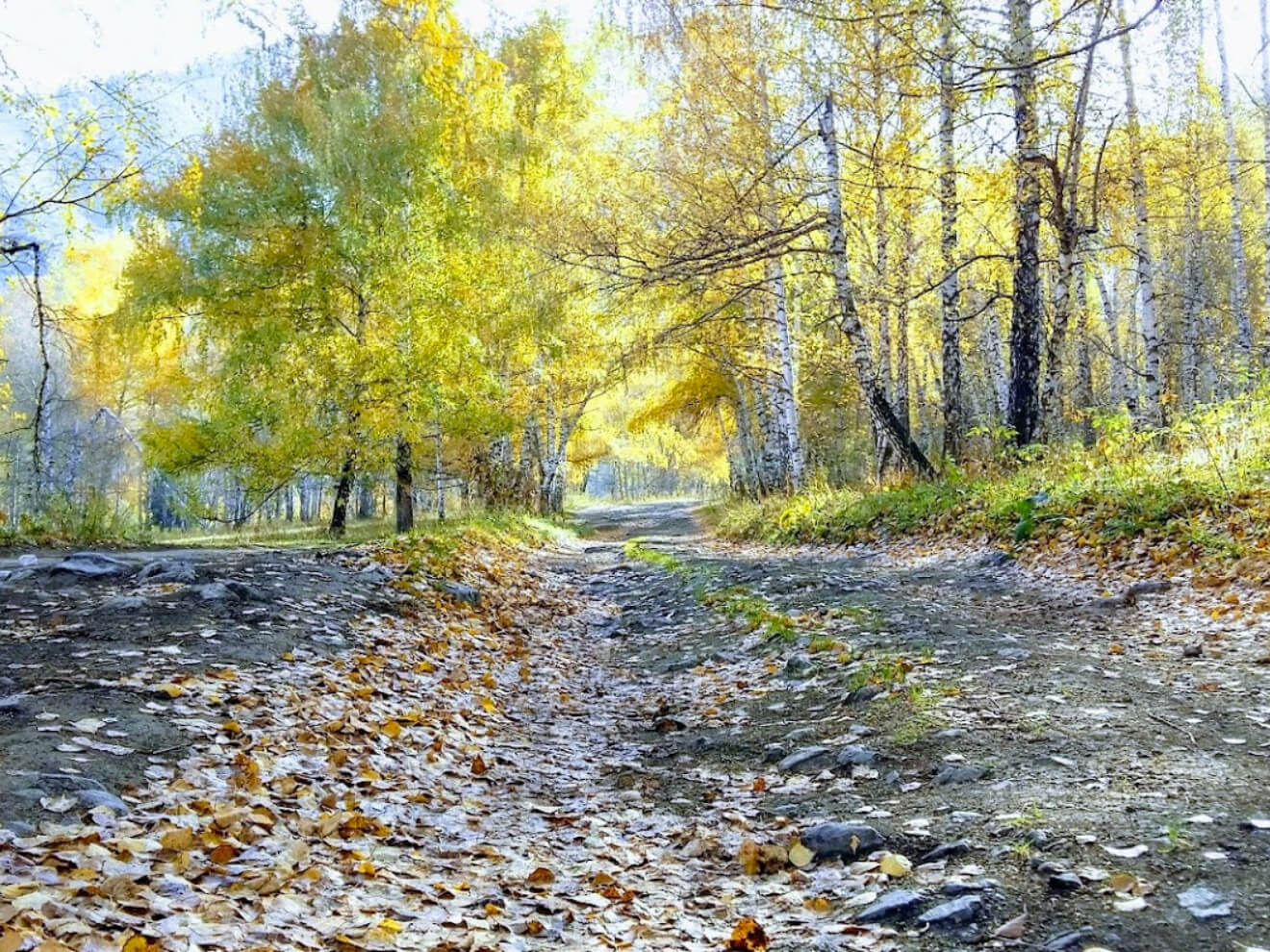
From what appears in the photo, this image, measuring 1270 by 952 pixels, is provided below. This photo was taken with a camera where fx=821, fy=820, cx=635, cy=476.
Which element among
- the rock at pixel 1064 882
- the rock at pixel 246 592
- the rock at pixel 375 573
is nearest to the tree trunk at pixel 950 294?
the rock at pixel 375 573

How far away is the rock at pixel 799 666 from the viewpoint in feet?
18.8

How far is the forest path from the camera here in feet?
8.29

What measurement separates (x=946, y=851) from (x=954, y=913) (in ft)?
1.44

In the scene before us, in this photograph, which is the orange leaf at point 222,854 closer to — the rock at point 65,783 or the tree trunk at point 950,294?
the rock at point 65,783

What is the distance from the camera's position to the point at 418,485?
59.0ft

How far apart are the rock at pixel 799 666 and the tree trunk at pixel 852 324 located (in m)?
8.46

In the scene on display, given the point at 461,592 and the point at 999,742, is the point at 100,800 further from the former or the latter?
the point at 461,592

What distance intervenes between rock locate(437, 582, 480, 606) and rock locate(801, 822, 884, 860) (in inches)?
236

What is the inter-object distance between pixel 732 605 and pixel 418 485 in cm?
1135

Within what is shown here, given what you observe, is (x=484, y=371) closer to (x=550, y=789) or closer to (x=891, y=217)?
(x=891, y=217)

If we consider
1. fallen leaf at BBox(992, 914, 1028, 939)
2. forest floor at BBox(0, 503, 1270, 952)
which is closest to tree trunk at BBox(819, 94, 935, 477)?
forest floor at BBox(0, 503, 1270, 952)

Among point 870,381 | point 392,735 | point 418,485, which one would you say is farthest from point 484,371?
point 392,735

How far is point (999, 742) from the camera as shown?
392 cm

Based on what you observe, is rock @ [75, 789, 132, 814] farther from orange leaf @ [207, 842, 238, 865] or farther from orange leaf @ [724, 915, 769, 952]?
orange leaf @ [724, 915, 769, 952]
